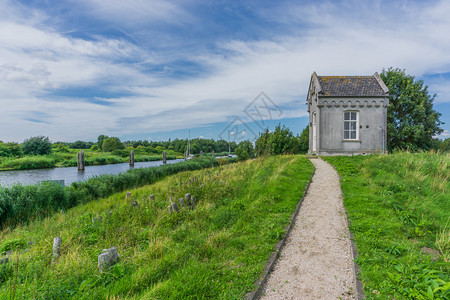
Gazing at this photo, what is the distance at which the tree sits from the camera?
22383mm

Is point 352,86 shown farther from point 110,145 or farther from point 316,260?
point 110,145

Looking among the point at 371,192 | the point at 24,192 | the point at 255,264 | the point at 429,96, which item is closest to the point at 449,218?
the point at 371,192

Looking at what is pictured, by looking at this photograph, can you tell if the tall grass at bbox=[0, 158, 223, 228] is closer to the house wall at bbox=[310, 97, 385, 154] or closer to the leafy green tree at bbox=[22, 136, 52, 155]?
the house wall at bbox=[310, 97, 385, 154]

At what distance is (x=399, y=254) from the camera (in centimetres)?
416

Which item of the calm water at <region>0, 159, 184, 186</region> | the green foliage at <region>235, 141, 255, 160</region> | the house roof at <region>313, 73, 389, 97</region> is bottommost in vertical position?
the calm water at <region>0, 159, 184, 186</region>

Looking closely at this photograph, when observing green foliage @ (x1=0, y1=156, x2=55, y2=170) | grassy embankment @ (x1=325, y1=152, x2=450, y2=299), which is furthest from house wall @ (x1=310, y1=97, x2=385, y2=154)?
green foliage @ (x1=0, y1=156, x2=55, y2=170)

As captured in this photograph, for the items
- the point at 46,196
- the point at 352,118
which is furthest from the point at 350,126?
the point at 46,196

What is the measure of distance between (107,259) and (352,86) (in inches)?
768

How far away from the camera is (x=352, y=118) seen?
1736 cm

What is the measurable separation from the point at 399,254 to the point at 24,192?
12554mm

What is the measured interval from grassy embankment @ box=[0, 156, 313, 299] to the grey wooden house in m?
11.7

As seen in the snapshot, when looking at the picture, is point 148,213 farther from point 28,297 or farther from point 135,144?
point 135,144

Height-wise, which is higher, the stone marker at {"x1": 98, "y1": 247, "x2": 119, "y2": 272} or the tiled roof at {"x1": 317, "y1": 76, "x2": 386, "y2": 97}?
the tiled roof at {"x1": 317, "y1": 76, "x2": 386, "y2": 97}

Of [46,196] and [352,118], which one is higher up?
[352,118]
